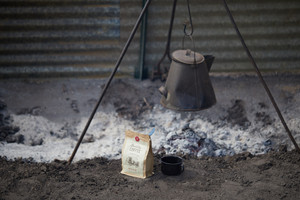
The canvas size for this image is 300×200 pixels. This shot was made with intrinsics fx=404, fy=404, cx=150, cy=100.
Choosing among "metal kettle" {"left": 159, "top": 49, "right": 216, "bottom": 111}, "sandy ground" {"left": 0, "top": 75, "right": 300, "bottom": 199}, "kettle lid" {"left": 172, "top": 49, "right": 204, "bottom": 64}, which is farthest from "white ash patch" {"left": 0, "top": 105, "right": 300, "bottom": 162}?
"kettle lid" {"left": 172, "top": 49, "right": 204, "bottom": 64}

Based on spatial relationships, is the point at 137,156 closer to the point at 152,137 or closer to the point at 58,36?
the point at 152,137

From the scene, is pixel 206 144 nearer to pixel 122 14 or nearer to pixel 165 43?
pixel 165 43

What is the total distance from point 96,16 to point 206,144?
271cm

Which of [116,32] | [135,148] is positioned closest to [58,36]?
[116,32]

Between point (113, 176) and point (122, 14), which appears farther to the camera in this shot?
point (122, 14)

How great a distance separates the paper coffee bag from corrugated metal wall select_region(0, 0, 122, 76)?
2224mm

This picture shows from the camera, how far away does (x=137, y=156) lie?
4.76 m

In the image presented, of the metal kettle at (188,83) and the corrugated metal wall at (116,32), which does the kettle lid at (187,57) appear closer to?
the metal kettle at (188,83)

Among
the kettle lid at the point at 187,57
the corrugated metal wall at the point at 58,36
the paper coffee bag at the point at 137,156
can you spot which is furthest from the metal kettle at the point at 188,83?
the corrugated metal wall at the point at 58,36

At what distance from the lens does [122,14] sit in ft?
21.1

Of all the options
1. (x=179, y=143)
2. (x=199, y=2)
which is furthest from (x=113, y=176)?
(x=199, y=2)

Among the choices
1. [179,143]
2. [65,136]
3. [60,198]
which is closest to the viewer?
[60,198]

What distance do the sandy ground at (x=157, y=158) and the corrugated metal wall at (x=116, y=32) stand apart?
1.05 feet

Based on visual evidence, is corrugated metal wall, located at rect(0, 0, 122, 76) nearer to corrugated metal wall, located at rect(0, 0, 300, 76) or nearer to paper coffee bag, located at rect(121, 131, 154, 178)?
corrugated metal wall, located at rect(0, 0, 300, 76)
